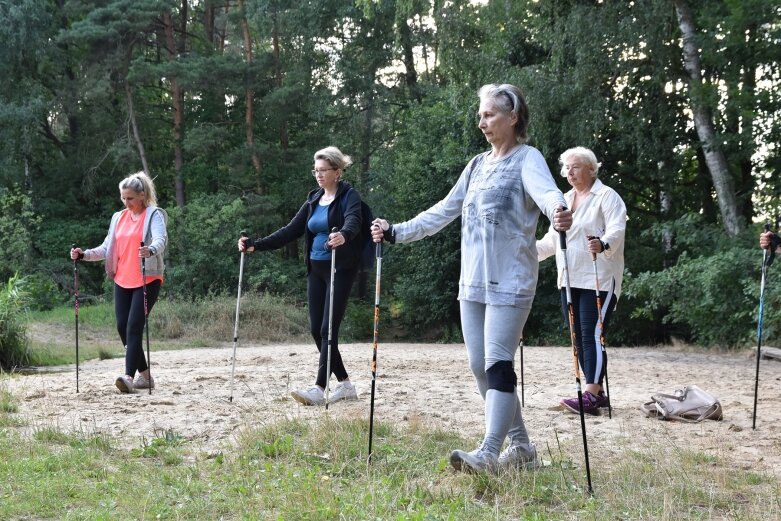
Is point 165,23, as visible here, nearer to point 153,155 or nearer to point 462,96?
point 153,155

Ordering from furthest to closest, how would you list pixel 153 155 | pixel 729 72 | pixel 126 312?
pixel 153 155, pixel 729 72, pixel 126 312

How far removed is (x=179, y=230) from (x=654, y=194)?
14018 millimetres

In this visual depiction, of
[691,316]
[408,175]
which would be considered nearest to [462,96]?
[408,175]

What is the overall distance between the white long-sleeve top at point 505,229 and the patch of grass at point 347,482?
957mm

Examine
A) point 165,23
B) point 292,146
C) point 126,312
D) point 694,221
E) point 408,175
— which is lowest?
point 126,312

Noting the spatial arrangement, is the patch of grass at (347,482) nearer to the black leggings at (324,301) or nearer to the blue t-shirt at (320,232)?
the black leggings at (324,301)

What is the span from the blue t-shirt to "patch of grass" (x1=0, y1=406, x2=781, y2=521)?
1683mm

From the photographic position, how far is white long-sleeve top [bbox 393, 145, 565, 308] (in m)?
4.55

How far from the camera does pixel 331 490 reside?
14.3 ft

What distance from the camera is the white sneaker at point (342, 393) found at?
23.3 ft

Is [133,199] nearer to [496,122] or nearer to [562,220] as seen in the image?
[496,122]

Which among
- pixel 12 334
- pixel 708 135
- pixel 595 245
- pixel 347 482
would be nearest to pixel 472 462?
pixel 347 482

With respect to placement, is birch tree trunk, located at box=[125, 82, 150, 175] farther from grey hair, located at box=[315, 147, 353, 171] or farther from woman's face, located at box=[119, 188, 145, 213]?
grey hair, located at box=[315, 147, 353, 171]

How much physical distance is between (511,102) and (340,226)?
2.55 m
